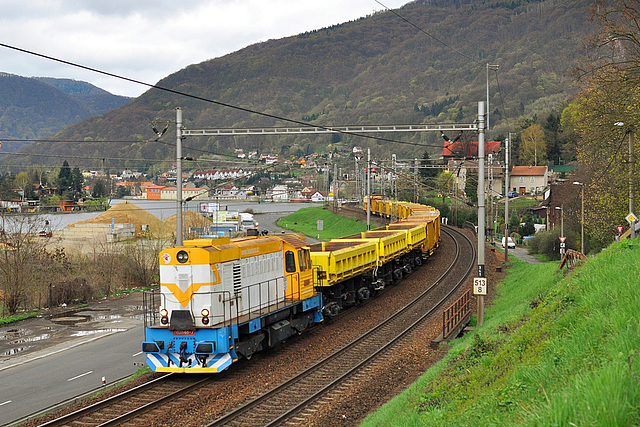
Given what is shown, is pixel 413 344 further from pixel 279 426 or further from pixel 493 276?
pixel 493 276

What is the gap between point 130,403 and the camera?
12953 millimetres

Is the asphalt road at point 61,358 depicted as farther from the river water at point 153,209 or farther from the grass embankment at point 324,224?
the grass embankment at point 324,224

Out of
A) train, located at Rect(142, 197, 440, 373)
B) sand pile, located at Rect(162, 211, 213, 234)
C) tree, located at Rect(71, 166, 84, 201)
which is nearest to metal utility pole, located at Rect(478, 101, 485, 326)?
train, located at Rect(142, 197, 440, 373)

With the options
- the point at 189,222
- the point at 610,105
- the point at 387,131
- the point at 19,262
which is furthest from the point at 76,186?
the point at 610,105

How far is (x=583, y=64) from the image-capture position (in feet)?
68.4

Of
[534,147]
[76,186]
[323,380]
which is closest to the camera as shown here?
[323,380]

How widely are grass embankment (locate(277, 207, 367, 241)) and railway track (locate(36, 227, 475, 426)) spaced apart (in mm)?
50379

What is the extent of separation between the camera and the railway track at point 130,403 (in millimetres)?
11750

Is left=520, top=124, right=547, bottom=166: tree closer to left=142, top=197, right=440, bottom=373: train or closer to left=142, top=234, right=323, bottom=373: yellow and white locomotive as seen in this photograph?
left=142, top=197, right=440, bottom=373: train

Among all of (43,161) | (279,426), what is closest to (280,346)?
(279,426)

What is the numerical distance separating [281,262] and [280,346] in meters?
2.88

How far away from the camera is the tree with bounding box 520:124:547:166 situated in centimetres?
10373

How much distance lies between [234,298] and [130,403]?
411 cm

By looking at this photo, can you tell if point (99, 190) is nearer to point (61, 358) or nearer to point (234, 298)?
point (61, 358)
